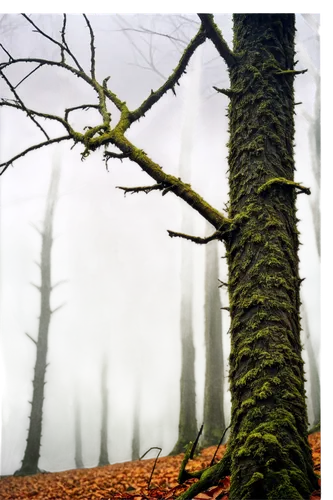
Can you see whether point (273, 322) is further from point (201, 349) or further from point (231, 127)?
point (201, 349)

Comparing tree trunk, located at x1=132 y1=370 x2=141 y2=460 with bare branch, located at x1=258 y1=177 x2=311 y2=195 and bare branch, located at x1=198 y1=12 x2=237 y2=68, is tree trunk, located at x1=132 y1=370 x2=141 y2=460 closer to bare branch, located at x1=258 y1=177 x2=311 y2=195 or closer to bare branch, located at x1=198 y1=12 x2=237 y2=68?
bare branch, located at x1=258 y1=177 x2=311 y2=195

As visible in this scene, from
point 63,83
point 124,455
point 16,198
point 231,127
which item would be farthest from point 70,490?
point 124,455

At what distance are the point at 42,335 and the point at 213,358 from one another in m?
2.71

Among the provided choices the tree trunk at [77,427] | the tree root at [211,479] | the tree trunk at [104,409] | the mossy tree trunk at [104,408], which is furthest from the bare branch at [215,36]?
the tree trunk at [77,427]

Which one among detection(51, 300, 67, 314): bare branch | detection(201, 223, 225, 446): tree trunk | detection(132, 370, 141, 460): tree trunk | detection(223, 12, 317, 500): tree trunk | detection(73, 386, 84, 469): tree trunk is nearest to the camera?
detection(223, 12, 317, 500): tree trunk

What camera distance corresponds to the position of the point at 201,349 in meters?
6.10

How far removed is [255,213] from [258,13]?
1.18 metres

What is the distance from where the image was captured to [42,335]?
17.4 feet

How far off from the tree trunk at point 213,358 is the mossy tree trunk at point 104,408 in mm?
2394

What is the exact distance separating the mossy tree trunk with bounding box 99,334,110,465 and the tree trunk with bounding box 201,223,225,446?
7.86 feet

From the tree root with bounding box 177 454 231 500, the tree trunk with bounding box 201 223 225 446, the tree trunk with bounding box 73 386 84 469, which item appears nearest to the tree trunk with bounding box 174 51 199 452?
the tree trunk with bounding box 201 223 225 446

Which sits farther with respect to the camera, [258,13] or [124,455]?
[124,455]

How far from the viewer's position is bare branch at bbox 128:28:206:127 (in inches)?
82.2

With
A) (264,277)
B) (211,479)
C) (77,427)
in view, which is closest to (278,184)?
(264,277)
